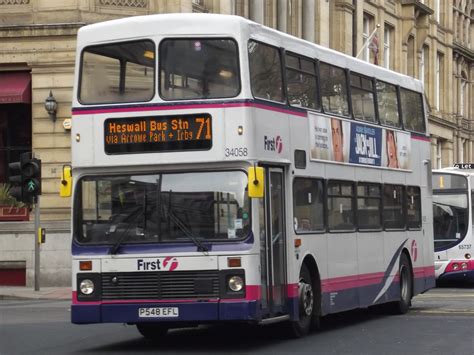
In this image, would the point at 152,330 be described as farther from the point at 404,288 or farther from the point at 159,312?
the point at 404,288

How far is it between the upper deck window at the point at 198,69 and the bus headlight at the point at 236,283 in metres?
2.25

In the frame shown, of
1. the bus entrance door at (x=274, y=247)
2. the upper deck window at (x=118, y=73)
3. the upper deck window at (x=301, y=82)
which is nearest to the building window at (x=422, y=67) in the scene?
the upper deck window at (x=301, y=82)

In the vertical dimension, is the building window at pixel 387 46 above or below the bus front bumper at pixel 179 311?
above

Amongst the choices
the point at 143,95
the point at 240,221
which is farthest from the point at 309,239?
the point at 143,95

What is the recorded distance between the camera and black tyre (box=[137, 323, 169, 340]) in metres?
16.2

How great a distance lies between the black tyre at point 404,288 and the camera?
2081 centimetres

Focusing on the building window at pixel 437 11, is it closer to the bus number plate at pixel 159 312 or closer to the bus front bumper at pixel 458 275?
the bus front bumper at pixel 458 275

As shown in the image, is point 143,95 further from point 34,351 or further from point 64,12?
point 64,12

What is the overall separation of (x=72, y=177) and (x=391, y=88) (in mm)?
7514

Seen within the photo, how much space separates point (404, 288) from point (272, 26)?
20532 mm

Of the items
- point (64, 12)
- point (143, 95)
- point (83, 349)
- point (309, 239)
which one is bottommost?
point (83, 349)

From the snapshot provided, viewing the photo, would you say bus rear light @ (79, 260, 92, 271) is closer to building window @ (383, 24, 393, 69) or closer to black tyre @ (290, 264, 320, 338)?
black tyre @ (290, 264, 320, 338)

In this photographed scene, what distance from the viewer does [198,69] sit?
14836 millimetres

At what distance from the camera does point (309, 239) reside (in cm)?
1656
